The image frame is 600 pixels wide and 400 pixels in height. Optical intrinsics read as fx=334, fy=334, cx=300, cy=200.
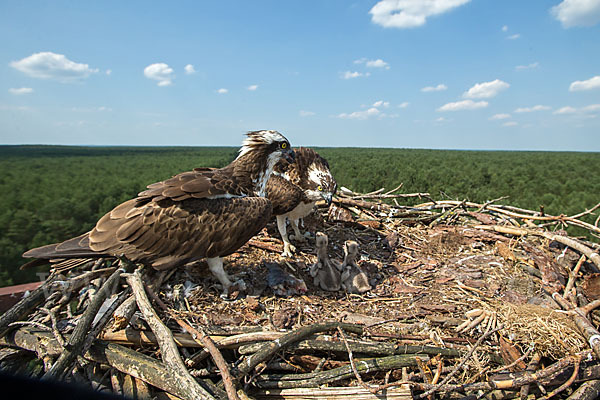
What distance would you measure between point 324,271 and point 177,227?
189 centimetres

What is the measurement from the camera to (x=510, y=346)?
117 inches

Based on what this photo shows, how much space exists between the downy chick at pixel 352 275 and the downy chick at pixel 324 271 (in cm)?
9

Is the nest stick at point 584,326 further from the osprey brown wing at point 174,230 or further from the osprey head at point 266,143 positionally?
the osprey head at point 266,143

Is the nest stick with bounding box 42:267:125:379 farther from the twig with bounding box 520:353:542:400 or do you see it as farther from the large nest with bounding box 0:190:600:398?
the twig with bounding box 520:353:542:400

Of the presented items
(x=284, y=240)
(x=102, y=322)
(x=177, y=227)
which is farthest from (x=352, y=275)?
(x=102, y=322)

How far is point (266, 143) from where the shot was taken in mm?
4531

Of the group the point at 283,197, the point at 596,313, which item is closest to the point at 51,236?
the point at 283,197

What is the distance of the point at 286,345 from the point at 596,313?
3.45 meters

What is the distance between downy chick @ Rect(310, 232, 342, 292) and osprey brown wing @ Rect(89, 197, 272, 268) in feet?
3.50

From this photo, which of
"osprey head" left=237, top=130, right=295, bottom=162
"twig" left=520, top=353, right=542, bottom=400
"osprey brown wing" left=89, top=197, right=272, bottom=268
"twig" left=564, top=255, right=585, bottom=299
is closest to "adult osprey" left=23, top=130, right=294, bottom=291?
"osprey brown wing" left=89, top=197, right=272, bottom=268

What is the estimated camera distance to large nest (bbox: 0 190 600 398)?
2578mm

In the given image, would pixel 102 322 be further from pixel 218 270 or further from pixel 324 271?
pixel 324 271

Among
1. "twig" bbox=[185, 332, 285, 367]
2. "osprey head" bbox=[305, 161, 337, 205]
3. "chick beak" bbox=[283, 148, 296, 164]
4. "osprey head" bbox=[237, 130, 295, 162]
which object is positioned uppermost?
"osprey head" bbox=[237, 130, 295, 162]

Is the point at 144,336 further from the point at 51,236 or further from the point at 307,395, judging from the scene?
the point at 51,236
